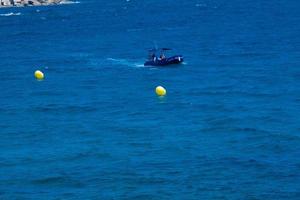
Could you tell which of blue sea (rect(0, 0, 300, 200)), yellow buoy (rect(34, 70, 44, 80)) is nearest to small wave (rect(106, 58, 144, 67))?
blue sea (rect(0, 0, 300, 200))

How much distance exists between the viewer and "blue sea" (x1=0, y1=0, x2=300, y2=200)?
152ft

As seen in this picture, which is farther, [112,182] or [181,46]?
[181,46]

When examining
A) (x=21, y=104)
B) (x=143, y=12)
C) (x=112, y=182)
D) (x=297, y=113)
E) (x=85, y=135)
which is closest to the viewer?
(x=112, y=182)

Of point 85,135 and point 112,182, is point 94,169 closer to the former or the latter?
point 112,182

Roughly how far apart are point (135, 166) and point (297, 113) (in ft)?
62.7

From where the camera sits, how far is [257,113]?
6316cm

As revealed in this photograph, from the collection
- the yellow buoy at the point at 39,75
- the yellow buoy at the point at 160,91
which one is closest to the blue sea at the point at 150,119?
the yellow buoy at the point at 160,91

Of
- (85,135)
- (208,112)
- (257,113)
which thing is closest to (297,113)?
(257,113)

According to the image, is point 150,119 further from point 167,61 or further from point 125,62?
point 125,62

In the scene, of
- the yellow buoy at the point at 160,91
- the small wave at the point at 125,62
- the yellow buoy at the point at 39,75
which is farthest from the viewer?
the small wave at the point at 125,62

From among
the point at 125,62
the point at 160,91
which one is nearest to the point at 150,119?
the point at 160,91

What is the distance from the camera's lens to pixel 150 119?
206ft

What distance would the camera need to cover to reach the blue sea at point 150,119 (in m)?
46.3

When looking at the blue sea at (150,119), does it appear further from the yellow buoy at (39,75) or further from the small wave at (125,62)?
the yellow buoy at (39,75)
